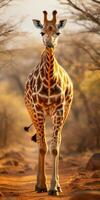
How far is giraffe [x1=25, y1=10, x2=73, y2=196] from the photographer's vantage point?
7.41 meters

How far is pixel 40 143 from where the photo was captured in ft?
26.0

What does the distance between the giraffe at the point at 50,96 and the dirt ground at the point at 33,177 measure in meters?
0.32

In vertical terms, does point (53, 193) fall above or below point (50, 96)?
below

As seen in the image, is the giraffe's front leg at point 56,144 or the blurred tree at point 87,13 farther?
the blurred tree at point 87,13

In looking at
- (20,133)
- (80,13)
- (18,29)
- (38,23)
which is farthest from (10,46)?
(38,23)

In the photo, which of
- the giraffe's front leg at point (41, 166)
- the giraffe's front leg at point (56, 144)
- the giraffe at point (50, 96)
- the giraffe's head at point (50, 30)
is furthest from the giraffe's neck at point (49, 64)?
the giraffe's front leg at point (41, 166)

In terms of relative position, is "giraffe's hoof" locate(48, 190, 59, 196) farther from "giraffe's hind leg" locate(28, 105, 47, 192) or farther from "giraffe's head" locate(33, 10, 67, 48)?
"giraffe's head" locate(33, 10, 67, 48)

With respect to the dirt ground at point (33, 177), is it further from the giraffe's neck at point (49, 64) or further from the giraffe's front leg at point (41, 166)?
the giraffe's neck at point (49, 64)

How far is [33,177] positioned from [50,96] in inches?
115

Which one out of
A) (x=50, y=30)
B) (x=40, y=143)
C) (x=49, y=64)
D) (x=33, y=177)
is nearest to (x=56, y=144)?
(x=40, y=143)

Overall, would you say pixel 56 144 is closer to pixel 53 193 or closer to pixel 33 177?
pixel 53 193

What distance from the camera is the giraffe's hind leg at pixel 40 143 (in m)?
7.80

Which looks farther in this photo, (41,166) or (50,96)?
(41,166)

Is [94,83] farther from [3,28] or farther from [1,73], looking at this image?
[3,28]
